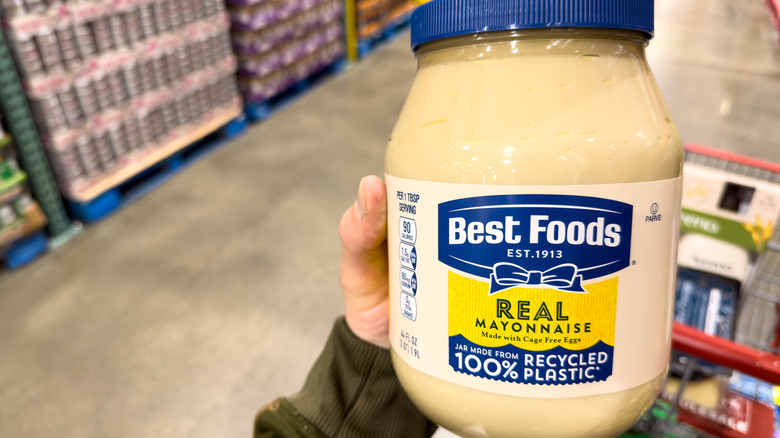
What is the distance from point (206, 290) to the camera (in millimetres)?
2389

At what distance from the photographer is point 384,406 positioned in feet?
3.04

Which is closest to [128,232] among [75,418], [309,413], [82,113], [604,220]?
[82,113]

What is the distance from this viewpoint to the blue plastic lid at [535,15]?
0.61 metres

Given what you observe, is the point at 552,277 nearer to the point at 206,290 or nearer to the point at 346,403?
the point at 346,403

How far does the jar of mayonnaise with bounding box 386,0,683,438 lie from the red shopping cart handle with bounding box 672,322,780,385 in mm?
350

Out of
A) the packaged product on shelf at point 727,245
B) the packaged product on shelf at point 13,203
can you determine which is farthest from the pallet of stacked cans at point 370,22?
the packaged product on shelf at point 727,245

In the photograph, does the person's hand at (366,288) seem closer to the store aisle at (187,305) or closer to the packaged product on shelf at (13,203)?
the store aisle at (187,305)

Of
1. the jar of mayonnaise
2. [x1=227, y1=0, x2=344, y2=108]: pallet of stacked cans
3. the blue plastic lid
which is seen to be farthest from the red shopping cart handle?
[x1=227, y1=0, x2=344, y2=108]: pallet of stacked cans

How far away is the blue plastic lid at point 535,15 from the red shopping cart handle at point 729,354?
1.92ft

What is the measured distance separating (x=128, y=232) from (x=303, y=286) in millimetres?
1110

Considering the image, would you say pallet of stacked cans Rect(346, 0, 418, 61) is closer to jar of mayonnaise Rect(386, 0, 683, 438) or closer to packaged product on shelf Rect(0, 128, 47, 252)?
packaged product on shelf Rect(0, 128, 47, 252)

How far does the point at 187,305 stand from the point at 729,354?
201 cm

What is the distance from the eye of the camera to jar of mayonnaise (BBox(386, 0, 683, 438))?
60 centimetres

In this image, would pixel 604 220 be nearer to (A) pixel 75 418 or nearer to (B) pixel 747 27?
(A) pixel 75 418
